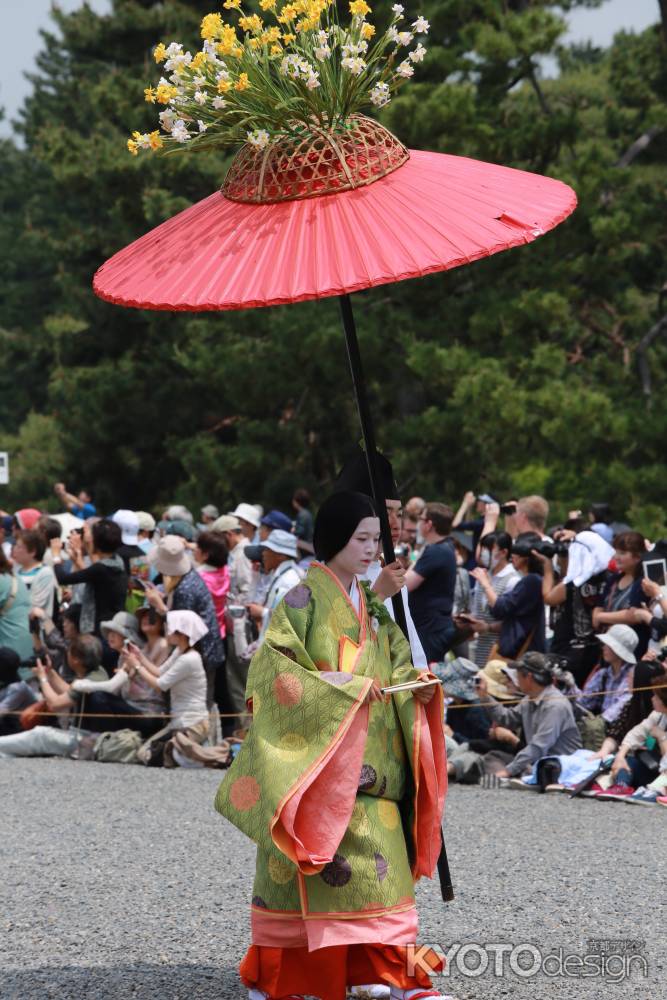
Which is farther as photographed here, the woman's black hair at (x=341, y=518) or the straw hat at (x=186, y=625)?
the straw hat at (x=186, y=625)

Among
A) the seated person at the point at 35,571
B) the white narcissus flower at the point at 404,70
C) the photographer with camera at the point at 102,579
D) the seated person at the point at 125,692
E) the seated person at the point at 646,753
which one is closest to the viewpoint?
the white narcissus flower at the point at 404,70

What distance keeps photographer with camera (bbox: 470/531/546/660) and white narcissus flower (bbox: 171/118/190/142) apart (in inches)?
172

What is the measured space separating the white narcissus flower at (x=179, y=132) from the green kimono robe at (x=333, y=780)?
126 cm

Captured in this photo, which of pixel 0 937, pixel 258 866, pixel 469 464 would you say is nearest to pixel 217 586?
pixel 0 937

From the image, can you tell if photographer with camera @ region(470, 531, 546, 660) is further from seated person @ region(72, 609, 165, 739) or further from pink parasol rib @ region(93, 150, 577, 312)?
pink parasol rib @ region(93, 150, 577, 312)

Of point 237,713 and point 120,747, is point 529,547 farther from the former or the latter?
point 120,747

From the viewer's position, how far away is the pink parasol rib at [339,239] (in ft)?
11.0

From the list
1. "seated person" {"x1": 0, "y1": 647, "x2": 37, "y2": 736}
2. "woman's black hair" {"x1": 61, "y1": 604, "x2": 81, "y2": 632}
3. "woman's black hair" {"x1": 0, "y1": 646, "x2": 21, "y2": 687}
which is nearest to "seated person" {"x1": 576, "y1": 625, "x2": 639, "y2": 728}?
"woman's black hair" {"x1": 61, "y1": 604, "x2": 81, "y2": 632}

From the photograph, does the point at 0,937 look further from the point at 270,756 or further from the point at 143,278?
the point at 143,278

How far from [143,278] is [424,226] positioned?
0.80 m

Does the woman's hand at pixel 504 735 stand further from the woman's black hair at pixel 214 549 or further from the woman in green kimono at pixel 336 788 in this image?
the woman in green kimono at pixel 336 788

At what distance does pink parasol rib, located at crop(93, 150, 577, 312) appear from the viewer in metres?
3.34

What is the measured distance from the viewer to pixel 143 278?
371 cm

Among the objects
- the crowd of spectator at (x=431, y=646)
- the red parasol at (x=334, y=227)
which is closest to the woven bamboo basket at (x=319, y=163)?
the red parasol at (x=334, y=227)
